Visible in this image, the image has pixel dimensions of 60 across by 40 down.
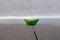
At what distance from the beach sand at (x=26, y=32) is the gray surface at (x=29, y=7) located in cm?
9

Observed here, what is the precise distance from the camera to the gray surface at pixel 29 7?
684 millimetres

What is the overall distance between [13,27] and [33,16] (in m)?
0.14

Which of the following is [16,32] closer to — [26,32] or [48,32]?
[26,32]

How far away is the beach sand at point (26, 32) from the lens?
60 cm

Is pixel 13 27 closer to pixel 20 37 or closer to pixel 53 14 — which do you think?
pixel 20 37

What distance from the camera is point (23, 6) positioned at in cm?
69

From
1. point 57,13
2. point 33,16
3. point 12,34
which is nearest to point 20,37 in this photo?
point 12,34

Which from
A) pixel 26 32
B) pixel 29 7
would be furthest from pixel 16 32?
pixel 29 7

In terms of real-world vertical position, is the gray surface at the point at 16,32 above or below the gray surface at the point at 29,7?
below

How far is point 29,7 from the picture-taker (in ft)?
2.27

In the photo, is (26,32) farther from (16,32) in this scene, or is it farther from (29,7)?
(29,7)

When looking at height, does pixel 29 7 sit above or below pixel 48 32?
above

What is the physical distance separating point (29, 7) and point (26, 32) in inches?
6.6

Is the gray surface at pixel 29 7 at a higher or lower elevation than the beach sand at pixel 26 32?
higher
